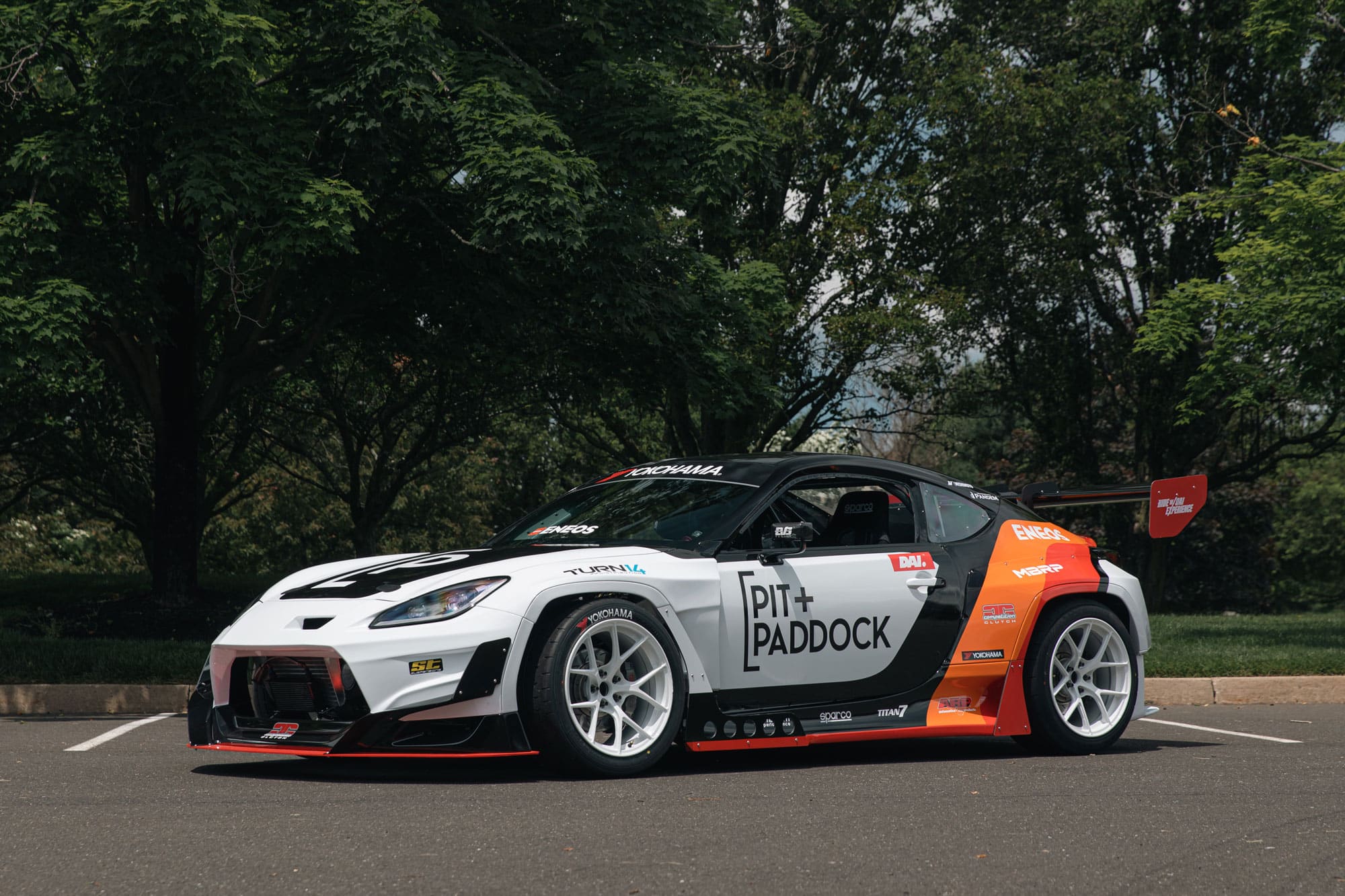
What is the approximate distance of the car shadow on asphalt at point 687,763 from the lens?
21.1ft

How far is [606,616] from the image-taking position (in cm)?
633

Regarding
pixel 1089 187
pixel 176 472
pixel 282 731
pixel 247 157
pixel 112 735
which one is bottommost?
pixel 112 735

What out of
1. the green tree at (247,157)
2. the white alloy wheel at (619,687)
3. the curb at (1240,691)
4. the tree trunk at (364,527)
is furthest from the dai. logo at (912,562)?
the tree trunk at (364,527)

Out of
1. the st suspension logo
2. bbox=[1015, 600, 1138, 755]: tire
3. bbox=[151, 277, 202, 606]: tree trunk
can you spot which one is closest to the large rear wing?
bbox=[1015, 600, 1138, 755]: tire

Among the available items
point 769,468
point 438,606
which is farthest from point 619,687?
point 769,468

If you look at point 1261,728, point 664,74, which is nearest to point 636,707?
point 1261,728

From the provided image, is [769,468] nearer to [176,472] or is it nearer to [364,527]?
[176,472]

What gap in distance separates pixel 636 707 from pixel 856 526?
183cm

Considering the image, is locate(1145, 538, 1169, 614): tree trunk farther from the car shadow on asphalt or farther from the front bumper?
the front bumper

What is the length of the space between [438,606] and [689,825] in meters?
1.59

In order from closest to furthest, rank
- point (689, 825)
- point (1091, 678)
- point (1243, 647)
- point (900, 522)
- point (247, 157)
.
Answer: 1. point (689, 825)
2. point (900, 522)
3. point (1091, 678)
4. point (247, 157)
5. point (1243, 647)

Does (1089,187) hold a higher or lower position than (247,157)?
higher

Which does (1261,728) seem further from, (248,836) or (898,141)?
(898,141)

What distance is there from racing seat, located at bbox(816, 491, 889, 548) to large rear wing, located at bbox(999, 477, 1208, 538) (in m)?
0.90
